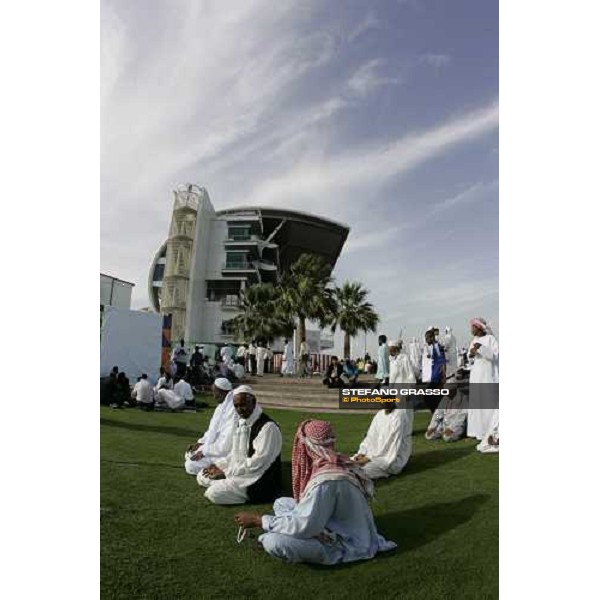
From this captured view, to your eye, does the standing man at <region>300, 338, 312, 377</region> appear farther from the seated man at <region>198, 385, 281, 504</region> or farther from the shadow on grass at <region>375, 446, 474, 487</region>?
the shadow on grass at <region>375, 446, 474, 487</region>

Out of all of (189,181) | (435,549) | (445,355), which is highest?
(189,181)

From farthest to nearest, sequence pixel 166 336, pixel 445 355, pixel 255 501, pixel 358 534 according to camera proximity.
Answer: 1. pixel 166 336
2. pixel 445 355
3. pixel 255 501
4. pixel 358 534

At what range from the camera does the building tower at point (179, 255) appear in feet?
13.9

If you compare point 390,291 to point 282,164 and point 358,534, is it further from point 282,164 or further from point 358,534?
point 358,534

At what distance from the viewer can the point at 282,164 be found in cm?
430

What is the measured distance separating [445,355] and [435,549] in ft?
4.17

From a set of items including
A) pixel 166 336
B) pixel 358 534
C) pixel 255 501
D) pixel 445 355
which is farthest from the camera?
pixel 166 336

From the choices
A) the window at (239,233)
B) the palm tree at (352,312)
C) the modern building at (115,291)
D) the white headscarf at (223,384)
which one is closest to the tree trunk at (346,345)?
the palm tree at (352,312)

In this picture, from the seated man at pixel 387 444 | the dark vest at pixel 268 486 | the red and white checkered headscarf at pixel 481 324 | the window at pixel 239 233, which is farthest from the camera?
the window at pixel 239 233

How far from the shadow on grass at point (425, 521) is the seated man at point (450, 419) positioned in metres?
0.43

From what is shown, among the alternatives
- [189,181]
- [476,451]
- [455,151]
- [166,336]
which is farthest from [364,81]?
[476,451]

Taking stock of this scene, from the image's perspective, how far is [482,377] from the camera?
396 cm

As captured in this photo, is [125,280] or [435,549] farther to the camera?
[125,280]

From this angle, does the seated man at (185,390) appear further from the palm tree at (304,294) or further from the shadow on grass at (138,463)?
the palm tree at (304,294)
